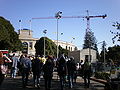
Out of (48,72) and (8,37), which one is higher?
(8,37)

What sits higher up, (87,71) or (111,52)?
(111,52)

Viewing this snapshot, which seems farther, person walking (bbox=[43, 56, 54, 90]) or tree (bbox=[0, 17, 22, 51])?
tree (bbox=[0, 17, 22, 51])

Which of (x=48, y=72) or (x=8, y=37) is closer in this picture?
(x=48, y=72)

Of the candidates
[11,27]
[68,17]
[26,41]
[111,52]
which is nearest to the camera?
[11,27]

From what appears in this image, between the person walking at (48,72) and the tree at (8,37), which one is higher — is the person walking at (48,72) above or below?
below

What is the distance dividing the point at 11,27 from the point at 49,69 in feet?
177

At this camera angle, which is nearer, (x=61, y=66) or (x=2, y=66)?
(x=2, y=66)

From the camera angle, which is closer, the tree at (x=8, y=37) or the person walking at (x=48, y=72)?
the person walking at (x=48, y=72)

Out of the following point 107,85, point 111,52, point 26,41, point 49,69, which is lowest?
point 107,85

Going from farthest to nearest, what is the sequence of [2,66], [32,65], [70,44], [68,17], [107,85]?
[70,44] < [68,17] < [32,65] < [107,85] < [2,66]

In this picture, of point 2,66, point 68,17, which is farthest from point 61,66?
point 68,17

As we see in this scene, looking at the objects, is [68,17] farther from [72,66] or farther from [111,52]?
[72,66]

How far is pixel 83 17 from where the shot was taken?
8731 cm

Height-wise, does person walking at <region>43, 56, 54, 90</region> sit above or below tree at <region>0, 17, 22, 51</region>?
below
